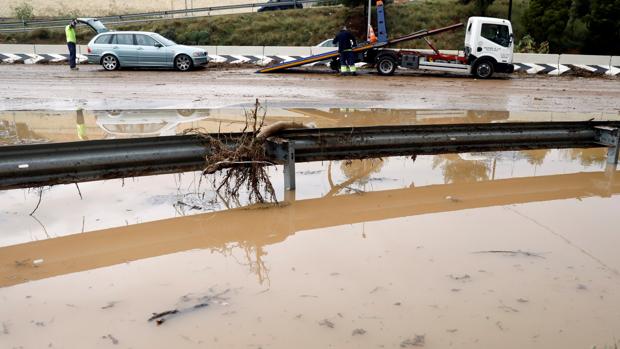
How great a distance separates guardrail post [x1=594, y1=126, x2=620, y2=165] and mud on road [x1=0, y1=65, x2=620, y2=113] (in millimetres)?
5607

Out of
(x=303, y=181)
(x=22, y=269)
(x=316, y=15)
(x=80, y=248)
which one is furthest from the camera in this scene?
(x=316, y=15)

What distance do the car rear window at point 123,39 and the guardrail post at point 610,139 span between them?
1868 cm

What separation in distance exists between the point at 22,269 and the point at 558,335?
11.4ft

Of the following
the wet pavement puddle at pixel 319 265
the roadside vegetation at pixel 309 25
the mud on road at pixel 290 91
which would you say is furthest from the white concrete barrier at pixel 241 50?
the wet pavement puddle at pixel 319 265

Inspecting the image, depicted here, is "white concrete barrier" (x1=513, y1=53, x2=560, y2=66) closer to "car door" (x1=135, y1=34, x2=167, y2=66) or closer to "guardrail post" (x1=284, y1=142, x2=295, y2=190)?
"car door" (x1=135, y1=34, x2=167, y2=66)

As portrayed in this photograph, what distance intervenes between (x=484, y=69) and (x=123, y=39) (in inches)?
555

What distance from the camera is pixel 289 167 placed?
5.46 metres

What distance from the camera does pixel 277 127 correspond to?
18.3 feet

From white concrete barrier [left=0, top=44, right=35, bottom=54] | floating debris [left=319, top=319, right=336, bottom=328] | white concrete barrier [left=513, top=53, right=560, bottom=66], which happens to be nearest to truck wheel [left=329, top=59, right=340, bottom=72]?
white concrete barrier [left=513, top=53, right=560, bottom=66]

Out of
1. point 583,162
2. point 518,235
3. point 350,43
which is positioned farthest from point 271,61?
point 518,235

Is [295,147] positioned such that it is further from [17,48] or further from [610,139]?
[17,48]

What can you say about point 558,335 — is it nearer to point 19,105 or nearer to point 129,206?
point 129,206

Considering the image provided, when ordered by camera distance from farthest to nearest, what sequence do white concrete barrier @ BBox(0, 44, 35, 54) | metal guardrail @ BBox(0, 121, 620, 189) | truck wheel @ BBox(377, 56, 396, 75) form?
white concrete barrier @ BBox(0, 44, 35, 54) < truck wheel @ BBox(377, 56, 396, 75) < metal guardrail @ BBox(0, 121, 620, 189)

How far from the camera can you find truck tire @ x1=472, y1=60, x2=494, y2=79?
20938mm
